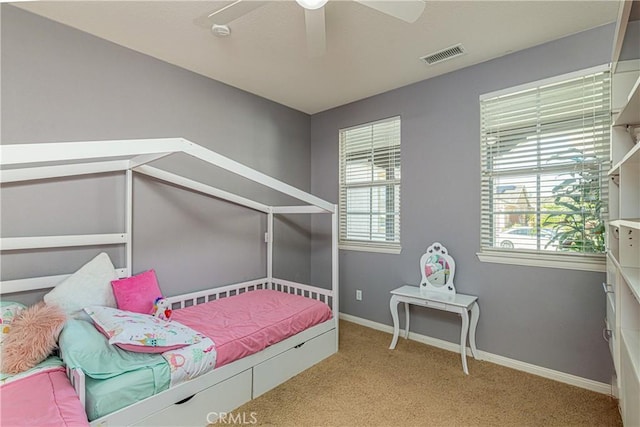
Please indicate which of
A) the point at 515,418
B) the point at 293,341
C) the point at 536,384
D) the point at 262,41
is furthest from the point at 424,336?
the point at 262,41

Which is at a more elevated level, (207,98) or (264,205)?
(207,98)

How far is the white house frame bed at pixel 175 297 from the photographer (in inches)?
57.2

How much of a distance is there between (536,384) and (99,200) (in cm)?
362

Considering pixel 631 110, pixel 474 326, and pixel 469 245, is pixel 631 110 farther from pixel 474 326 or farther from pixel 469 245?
pixel 474 326

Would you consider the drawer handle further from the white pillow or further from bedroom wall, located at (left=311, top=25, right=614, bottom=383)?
bedroom wall, located at (left=311, top=25, right=614, bottom=383)

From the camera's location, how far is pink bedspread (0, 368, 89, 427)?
1.27 metres

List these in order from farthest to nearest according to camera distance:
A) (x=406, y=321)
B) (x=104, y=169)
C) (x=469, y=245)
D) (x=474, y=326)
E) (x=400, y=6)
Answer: (x=406, y=321) < (x=469, y=245) < (x=474, y=326) < (x=104, y=169) < (x=400, y=6)

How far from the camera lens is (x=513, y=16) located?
6.98 feet

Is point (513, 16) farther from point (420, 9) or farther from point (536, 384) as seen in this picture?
point (536, 384)

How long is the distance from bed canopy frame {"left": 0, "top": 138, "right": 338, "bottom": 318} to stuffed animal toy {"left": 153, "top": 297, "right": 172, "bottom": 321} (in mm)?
395

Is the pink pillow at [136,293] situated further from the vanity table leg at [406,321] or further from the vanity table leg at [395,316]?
the vanity table leg at [406,321]

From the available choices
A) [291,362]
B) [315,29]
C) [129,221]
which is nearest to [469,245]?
[291,362]

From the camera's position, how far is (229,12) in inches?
66.9

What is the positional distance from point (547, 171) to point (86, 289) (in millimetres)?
3519
